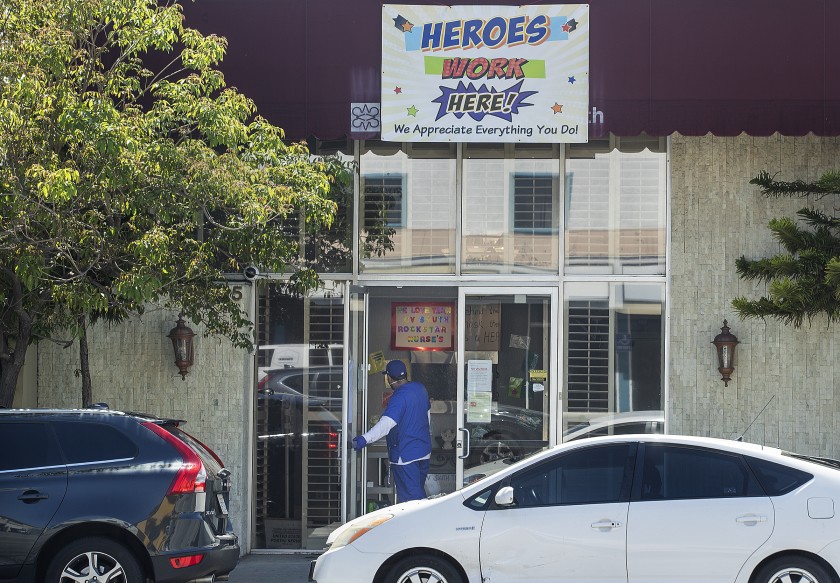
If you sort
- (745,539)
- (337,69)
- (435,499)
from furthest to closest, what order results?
(337,69) → (435,499) → (745,539)

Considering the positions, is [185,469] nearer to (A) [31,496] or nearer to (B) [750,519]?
(A) [31,496]

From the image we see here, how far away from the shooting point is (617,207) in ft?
39.2

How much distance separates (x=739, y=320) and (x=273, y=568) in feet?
17.6

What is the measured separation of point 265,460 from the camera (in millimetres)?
12117

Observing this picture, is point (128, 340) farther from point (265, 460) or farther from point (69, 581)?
point (69, 581)

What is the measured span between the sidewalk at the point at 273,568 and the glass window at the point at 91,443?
241cm

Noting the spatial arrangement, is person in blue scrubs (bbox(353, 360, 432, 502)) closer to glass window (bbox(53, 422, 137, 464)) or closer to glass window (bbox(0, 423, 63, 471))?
glass window (bbox(53, 422, 137, 464))

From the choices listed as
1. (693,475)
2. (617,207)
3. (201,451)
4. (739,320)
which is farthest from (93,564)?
(739,320)

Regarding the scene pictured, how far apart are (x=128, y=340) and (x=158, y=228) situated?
10.7 ft

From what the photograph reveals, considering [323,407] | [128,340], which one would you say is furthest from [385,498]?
[128,340]

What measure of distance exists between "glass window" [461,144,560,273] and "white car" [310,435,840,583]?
3.88 m

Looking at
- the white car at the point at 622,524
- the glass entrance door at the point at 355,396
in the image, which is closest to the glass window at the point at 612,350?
A: the glass entrance door at the point at 355,396

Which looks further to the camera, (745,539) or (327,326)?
(327,326)

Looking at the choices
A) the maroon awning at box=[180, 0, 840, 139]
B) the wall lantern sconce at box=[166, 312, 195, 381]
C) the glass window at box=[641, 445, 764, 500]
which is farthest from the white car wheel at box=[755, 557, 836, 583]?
the wall lantern sconce at box=[166, 312, 195, 381]
